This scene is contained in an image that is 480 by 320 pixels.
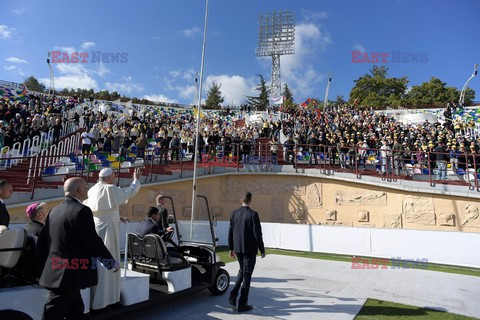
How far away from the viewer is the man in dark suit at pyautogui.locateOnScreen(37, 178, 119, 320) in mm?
3080

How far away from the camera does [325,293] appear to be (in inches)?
255

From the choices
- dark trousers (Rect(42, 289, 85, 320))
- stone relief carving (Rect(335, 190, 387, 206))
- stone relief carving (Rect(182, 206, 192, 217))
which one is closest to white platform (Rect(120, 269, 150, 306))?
dark trousers (Rect(42, 289, 85, 320))

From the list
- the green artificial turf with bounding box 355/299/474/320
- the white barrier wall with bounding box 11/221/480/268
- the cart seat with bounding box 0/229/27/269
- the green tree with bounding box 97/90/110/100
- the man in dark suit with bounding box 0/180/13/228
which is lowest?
the white barrier wall with bounding box 11/221/480/268

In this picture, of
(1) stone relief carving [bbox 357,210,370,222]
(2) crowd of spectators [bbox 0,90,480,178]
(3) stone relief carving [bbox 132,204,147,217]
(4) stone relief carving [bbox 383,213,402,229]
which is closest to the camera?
(4) stone relief carving [bbox 383,213,402,229]

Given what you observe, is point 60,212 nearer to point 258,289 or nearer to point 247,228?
point 247,228

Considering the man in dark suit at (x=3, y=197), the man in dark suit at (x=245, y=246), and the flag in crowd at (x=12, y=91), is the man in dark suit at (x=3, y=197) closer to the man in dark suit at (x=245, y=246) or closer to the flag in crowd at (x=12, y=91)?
the man in dark suit at (x=245, y=246)

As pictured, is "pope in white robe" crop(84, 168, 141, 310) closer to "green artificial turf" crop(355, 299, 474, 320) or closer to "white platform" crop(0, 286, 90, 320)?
"white platform" crop(0, 286, 90, 320)

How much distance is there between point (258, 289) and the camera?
668 cm

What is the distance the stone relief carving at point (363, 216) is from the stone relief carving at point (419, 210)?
57.7 inches

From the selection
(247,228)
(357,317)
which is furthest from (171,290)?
(357,317)

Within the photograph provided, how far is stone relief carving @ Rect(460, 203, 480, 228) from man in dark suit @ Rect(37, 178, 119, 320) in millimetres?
13690

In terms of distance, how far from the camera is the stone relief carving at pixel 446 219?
41.2ft

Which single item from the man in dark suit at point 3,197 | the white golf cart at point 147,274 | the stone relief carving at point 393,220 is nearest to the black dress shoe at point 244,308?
the white golf cart at point 147,274

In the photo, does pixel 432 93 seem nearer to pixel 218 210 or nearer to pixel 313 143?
pixel 313 143
